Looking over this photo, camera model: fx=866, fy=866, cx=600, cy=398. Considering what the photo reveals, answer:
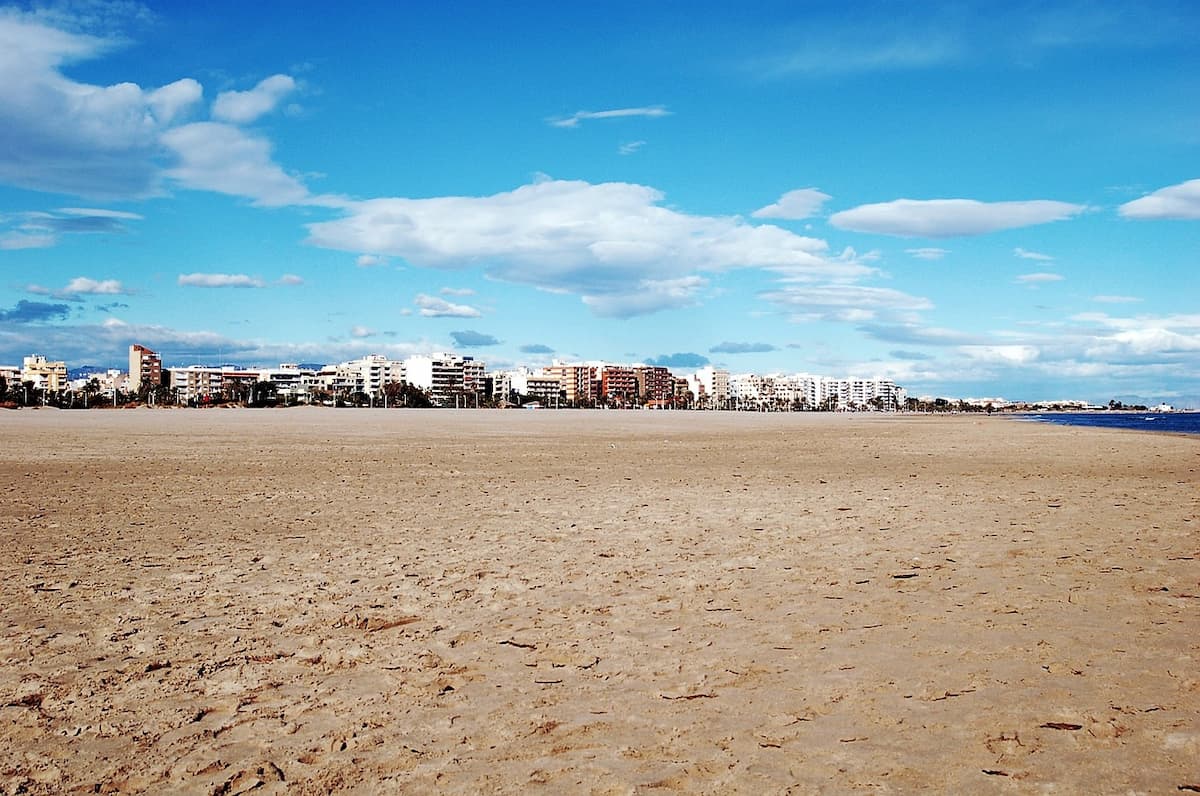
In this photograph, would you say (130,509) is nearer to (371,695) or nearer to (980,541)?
(371,695)

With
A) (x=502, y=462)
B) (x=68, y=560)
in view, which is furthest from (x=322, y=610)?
(x=502, y=462)

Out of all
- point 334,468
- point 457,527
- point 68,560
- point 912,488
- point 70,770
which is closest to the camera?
point 70,770

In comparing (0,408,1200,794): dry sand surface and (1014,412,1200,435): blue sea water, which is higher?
(0,408,1200,794): dry sand surface

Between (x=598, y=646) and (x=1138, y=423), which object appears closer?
(x=598, y=646)

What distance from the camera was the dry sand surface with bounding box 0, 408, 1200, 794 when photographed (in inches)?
149

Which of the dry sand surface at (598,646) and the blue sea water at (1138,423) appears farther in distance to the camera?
the blue sea water at (1138,423)

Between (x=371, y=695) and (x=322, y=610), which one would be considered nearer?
(x=371, y=695)

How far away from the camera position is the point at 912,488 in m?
15.1

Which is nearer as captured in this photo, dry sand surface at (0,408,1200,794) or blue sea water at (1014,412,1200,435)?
dry sand surface at (0,408,1200,794)

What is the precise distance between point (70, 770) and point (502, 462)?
16.8 meters

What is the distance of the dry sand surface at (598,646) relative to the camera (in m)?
3.78

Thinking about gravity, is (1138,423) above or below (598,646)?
below

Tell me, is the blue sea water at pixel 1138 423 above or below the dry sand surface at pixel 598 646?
below

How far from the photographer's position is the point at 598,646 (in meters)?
5.55
